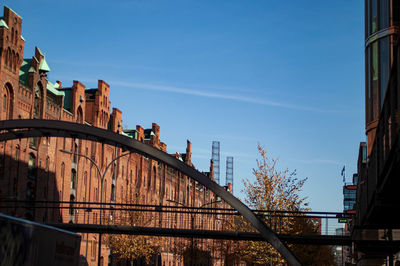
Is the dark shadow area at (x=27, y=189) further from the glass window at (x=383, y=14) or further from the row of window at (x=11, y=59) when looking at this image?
Result: the glass window at (x=383, y=14)

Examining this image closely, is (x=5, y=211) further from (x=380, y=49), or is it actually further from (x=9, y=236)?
(x=9, y=236)

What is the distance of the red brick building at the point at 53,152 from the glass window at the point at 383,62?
2202 cm

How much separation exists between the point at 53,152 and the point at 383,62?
1589 inches

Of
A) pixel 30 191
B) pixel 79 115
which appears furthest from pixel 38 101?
pixel 79 115

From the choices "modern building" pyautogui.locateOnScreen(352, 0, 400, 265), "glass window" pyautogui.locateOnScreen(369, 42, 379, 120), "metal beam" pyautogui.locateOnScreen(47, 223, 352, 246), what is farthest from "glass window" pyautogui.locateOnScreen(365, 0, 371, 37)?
"metal beam" pyautogui.locateOnScreen(47, 223, 352, 246)

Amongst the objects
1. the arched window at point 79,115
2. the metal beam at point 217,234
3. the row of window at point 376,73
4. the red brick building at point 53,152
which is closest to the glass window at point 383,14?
the row of window at point 376,73

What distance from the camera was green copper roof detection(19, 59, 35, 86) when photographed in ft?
189

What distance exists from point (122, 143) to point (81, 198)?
3691cm

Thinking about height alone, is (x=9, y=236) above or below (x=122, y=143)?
below

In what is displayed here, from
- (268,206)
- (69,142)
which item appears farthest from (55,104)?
(268,206)

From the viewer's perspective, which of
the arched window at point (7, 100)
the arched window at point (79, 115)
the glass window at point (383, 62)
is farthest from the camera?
the arched window at point (79, 115)

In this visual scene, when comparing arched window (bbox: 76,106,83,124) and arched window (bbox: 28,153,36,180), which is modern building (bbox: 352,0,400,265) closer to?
arched window (bbox: 28,153,36,180)

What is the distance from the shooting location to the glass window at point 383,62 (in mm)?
28484

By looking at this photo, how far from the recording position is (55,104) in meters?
62.5
